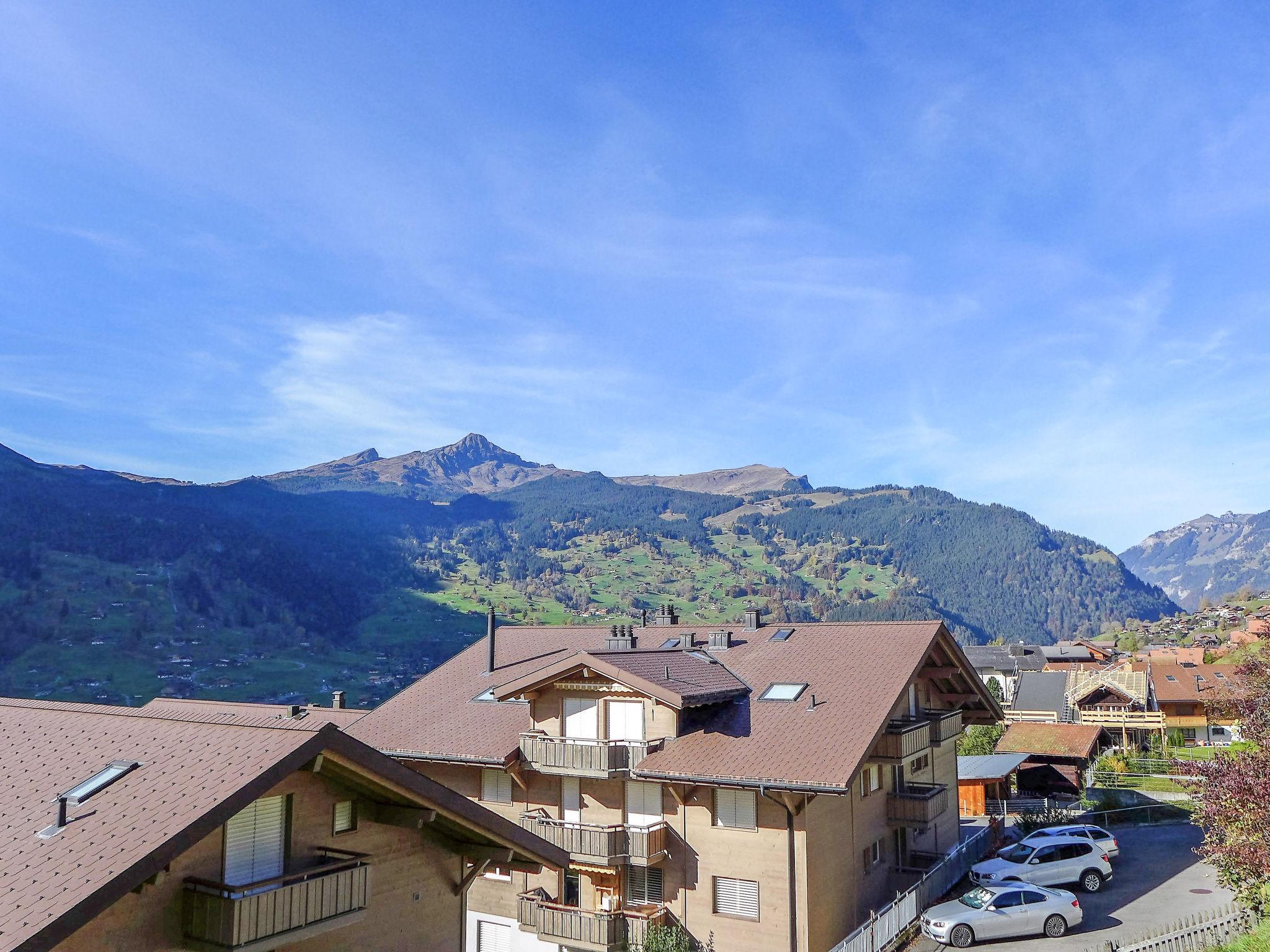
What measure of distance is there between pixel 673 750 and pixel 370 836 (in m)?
16.4

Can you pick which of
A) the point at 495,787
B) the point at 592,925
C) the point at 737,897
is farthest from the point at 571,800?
the point at 737,897

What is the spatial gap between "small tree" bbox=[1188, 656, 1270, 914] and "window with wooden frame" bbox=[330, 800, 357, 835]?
18052 mm

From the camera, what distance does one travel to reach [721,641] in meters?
36.9

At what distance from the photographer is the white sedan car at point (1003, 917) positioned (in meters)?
27.1

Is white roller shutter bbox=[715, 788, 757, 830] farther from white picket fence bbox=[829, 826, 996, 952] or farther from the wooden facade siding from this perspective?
the wooden facade siding

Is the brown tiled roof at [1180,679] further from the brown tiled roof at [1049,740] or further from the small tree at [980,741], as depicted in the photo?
the small tree at [980,741]

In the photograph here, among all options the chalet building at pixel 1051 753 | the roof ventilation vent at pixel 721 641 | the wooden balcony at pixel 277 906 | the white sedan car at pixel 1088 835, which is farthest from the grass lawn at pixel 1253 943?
the chalet building at pixel 1051 753

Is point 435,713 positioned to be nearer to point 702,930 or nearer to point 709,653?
point 709,653

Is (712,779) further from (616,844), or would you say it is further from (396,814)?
(396,814)

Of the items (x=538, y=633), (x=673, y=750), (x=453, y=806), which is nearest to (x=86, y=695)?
(x=538, y=633)

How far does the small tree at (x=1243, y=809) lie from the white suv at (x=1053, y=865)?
10.4 meters

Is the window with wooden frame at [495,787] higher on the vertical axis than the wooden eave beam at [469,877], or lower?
lower

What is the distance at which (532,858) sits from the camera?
15.2 m

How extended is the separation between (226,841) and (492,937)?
71.9ft
